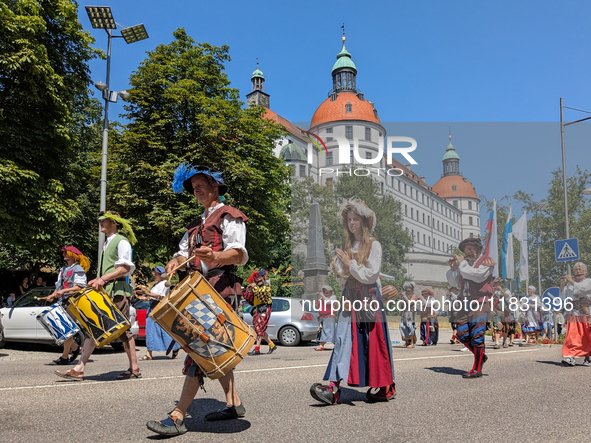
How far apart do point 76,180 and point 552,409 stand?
771 inches

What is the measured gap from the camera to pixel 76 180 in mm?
20891

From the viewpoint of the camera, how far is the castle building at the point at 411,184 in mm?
15711

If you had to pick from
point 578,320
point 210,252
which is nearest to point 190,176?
point 210,252

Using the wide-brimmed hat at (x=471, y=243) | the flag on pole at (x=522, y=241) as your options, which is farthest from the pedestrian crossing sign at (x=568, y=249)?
the wide-brimmed hat at (x=471, y=243)

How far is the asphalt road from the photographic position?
392 cm

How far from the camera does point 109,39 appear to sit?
67.7 feet

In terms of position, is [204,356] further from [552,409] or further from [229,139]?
[229,139]

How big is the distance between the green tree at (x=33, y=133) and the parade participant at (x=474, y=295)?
13517 millimetres

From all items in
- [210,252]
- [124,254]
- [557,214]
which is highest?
[557,214]

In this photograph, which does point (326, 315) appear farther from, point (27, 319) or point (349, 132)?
point (349, 132)

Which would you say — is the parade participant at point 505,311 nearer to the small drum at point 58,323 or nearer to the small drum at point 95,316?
the small drum at point 58,323

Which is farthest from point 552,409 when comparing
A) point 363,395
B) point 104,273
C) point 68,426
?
point 104,273

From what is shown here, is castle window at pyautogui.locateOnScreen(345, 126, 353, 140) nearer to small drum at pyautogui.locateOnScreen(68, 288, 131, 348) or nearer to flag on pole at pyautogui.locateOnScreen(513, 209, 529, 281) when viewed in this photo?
flag on pole at pyautogui.locateOnScreen(513, 209, 529, 281)

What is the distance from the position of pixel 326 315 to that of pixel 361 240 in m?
9.33
